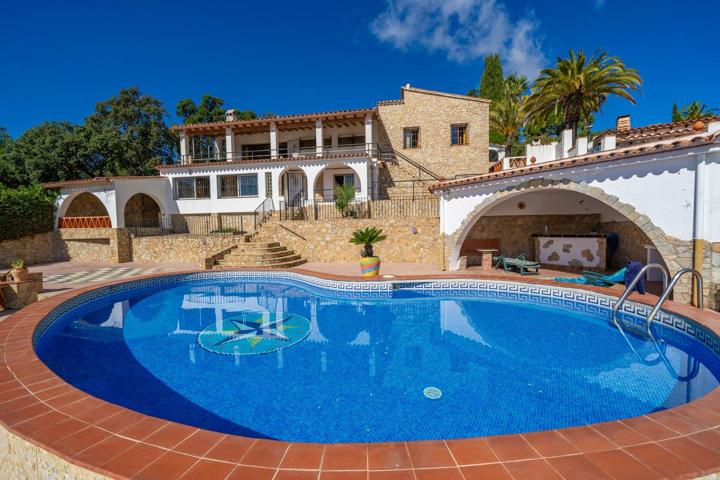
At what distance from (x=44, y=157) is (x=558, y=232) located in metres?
32.9

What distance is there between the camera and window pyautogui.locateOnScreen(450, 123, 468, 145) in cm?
2141

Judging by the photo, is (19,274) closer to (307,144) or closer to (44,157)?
(307,144)

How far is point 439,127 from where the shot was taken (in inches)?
842

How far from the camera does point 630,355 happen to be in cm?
555

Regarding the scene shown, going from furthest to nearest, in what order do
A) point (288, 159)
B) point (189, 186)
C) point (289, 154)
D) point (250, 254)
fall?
point (289, 154) → point (189, 186) → point (288, 159) → point (250, 254)

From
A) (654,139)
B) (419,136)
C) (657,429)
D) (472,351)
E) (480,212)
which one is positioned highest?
(419,136)

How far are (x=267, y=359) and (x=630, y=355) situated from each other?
619 centimetres

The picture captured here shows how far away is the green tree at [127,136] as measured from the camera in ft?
88.2

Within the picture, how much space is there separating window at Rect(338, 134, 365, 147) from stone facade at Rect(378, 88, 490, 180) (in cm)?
173

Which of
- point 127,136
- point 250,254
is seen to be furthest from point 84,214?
point 250,254

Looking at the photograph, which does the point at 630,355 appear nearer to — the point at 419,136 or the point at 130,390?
the point at 130,390

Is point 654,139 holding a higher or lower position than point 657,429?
higher

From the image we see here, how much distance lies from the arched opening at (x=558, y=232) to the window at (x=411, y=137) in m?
9.25

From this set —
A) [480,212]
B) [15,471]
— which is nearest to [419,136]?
[480,212]
